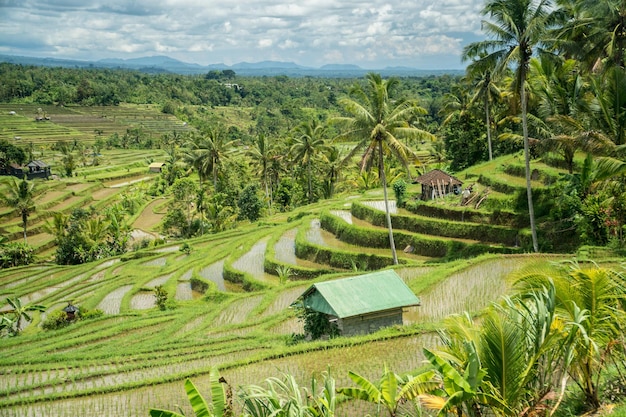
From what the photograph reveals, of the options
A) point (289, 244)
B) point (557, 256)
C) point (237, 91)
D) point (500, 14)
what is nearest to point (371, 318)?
point (557, 256)

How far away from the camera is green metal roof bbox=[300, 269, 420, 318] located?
14109 mm

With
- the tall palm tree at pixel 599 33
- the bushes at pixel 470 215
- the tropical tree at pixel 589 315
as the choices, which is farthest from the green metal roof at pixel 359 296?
the tall palm tree at pixel 599 33

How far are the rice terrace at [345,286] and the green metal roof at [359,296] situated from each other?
0.34ft

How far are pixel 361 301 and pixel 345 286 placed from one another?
0.55 metres

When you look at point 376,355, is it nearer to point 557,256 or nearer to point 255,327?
point 255,327

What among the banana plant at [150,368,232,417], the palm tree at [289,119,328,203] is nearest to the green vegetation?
the banana plant at [150,368,232,417]

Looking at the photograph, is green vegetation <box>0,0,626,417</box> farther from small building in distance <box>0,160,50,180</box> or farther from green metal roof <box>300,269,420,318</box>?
small building in distance <box>0,160,50,180</box>

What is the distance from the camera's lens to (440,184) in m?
26.5

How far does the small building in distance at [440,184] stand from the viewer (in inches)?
1040

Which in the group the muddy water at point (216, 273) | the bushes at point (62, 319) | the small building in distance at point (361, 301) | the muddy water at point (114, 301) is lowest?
the muddy water at point (114, 301)

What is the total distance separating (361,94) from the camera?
2086cm

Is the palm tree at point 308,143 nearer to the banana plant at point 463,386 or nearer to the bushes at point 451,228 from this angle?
the bushes at point 451,228

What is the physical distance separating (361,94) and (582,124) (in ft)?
24.4

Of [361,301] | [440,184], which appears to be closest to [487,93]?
[440,184]
